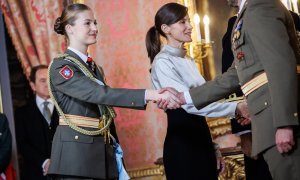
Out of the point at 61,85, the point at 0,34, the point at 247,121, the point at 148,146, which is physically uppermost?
the point at 0,34

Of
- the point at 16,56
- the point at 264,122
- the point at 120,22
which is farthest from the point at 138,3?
the point at 264,122

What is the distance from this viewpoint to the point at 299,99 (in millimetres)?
2443

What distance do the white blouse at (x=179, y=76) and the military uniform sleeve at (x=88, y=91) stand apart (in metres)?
0.35

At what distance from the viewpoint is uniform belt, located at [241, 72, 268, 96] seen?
2.47 metres

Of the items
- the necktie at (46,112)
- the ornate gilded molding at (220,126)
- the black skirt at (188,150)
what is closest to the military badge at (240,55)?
the black skirt at (188,150)

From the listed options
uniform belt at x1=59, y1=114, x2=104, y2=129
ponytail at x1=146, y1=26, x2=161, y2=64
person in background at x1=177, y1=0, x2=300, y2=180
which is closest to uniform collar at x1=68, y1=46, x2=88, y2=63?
uniform belt at x1=59, y1=114, x2=104, y2=129

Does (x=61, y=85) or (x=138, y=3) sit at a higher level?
(x=138, y=3)

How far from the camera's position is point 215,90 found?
9.41 ft

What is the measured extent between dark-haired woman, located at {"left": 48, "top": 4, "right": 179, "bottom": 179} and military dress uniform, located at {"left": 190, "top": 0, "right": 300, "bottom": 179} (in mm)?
540

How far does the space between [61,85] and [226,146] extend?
6.31ft

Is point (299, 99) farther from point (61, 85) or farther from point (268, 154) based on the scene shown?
point (61, 85)

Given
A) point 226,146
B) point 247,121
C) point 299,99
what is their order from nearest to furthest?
point 299,99 < point 247,121 < point 226,146

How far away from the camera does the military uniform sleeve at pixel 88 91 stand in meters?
2.83

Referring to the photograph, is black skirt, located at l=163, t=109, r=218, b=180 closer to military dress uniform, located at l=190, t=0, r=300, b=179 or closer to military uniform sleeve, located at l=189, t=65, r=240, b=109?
military uniform sleeve, located at l=189, t=65, r=240, b=109
